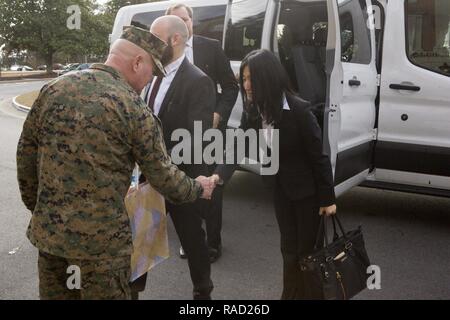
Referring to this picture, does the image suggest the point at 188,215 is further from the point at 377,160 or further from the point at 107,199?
the point at 377,160

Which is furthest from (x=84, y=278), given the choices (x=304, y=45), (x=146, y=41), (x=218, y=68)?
(x=304, y=45)

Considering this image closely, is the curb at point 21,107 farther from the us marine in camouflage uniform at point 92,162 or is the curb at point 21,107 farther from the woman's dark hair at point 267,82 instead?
the us marine in camouflage uniform at point 92,162

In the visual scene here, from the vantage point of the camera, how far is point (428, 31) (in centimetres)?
422

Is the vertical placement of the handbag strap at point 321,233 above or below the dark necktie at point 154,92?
below

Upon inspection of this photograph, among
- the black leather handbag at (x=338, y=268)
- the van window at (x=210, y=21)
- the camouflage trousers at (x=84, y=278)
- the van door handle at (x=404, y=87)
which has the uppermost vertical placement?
the van window at (x=210, y=21)

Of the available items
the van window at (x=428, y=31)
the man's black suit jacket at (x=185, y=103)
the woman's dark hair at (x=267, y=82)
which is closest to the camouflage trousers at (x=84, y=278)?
the woman's dark hair at (x=267, y=82)

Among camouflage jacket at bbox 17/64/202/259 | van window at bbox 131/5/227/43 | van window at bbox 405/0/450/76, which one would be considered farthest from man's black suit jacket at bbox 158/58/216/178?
van window at bbox 131/5/227/43

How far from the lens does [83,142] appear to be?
1.80 metres

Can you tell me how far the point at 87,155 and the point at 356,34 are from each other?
10.2 ft

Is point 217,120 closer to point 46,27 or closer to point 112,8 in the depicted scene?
point 46,27

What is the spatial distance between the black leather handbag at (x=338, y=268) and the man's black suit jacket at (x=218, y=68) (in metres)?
1.75

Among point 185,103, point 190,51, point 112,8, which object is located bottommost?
point 185,103

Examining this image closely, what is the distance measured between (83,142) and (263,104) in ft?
3.48

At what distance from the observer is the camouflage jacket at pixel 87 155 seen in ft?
5.91
